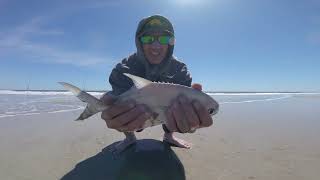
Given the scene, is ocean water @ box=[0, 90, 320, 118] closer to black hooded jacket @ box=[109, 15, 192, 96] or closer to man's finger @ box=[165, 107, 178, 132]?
black hooded jacket @ box=[109, 15, 192, 96]

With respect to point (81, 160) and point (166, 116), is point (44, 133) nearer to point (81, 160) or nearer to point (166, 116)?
point (81, 160)

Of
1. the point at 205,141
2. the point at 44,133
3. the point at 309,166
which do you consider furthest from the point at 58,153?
the point at 309,166

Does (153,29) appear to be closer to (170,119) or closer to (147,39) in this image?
(147,39)

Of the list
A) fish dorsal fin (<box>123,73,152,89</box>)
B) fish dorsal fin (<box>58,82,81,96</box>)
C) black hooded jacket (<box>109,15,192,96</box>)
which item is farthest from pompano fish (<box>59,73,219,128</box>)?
black hooded jacket (<box>109,15,192,96</box>)

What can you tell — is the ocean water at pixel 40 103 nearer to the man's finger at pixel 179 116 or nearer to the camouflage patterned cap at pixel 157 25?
the camouflage patterned cap at pixel 157 25

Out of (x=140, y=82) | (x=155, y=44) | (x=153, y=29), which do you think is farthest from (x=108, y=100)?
(x=153, y=29)

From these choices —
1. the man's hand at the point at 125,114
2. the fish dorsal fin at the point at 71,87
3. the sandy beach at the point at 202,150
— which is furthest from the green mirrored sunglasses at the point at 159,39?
the fish dorsal fin at the point at 71,87
